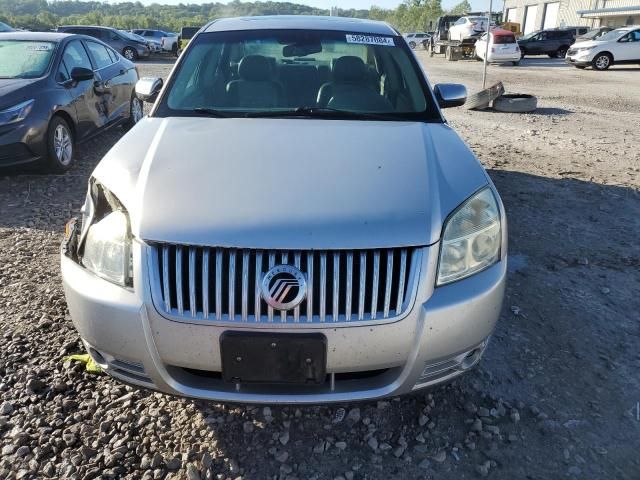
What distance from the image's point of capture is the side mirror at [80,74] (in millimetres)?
5863

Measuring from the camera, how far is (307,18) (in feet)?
12.5

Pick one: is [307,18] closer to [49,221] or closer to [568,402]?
[49,221]

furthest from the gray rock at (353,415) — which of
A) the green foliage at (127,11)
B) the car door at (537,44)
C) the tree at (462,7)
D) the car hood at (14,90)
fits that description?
the tree at (462,7)

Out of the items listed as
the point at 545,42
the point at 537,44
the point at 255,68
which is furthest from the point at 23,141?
the point at 545,42

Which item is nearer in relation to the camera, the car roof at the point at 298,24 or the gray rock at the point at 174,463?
the gray rock at the point at 174,463

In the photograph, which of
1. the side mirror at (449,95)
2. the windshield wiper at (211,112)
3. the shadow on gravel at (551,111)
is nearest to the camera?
the windshield wiper at (211,112)

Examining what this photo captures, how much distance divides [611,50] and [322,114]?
2123 centimetres

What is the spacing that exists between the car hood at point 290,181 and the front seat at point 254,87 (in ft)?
1.14

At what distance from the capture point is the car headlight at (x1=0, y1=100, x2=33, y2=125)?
197 inches

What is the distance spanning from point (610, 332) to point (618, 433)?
852mm

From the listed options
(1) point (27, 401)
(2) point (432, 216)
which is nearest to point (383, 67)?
(2) point (432, 216)

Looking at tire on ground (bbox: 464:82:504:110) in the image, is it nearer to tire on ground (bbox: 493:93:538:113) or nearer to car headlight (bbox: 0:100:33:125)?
tire on ground (bbox: 493:93:538:113)

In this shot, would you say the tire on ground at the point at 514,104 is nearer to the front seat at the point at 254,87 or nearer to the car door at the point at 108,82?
the car door at the point at 108,82

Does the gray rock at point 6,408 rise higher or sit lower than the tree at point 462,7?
lower
